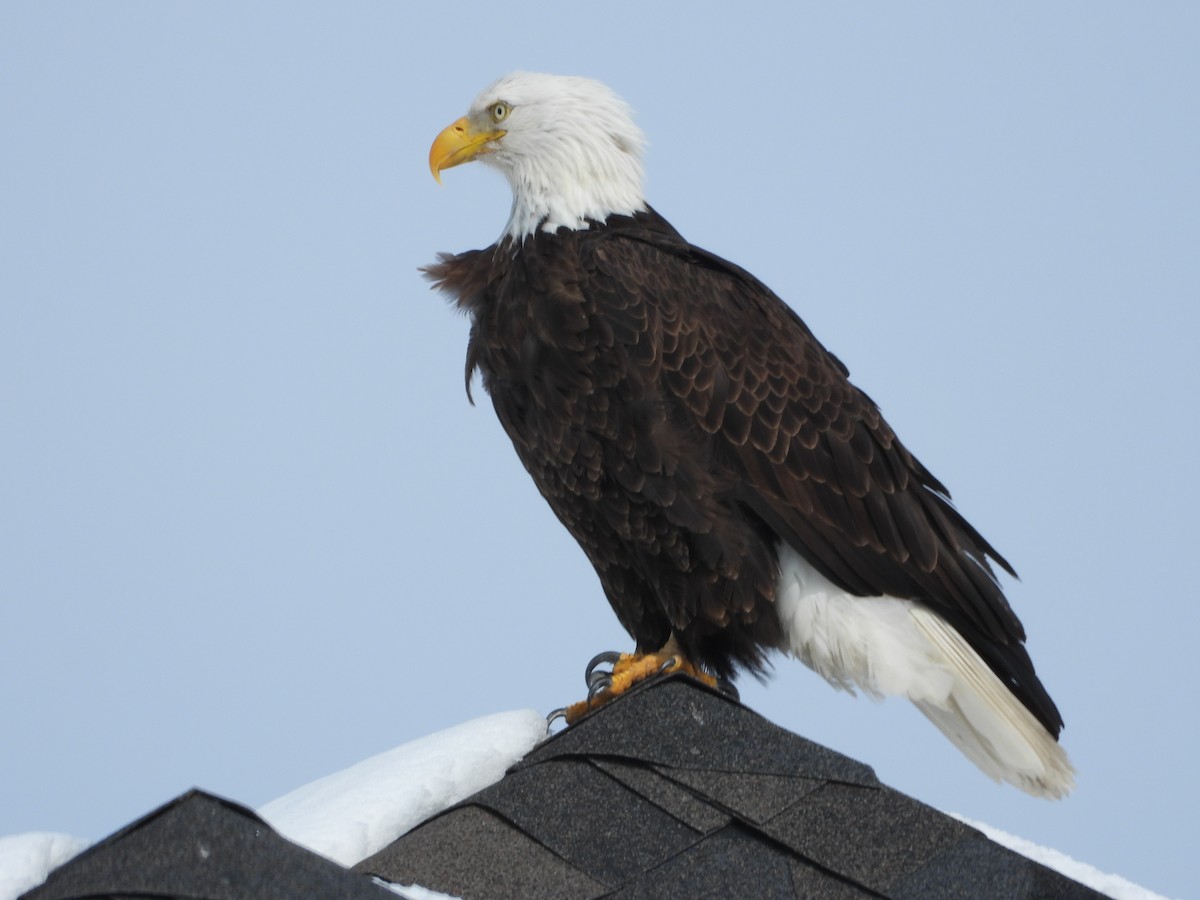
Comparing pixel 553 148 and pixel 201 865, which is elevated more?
pixel 553 148

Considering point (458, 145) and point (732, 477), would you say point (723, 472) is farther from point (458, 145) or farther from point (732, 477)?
point (458, 145)

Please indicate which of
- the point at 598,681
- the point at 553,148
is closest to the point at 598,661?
the point at 598,681

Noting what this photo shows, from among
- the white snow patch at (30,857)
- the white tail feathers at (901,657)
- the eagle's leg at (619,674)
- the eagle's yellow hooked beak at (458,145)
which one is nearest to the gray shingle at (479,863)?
the white snow patch at (30,857)

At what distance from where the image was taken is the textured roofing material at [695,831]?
1.71 m

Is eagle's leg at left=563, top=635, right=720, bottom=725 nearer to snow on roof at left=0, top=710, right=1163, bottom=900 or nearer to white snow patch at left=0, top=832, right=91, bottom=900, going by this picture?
snow on roof at left=0, top=710, right=1163, bottom=900

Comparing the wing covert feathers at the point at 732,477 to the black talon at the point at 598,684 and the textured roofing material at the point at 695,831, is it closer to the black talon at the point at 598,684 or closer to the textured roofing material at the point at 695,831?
the black talon at the point at 598,684

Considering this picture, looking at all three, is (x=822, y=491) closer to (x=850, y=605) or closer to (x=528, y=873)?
(x=850, y=605)

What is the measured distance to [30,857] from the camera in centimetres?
164

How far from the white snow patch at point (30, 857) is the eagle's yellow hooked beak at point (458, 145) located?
112 inches

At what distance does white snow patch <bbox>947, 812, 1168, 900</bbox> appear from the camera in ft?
6.93

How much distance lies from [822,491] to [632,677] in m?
0.69

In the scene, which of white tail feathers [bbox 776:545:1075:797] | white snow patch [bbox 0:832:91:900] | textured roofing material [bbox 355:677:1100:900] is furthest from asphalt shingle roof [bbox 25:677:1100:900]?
white tail feathers [bbox 776:545:1075:797]

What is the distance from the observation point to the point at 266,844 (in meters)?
1.43

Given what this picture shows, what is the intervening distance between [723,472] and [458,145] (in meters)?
1.28
